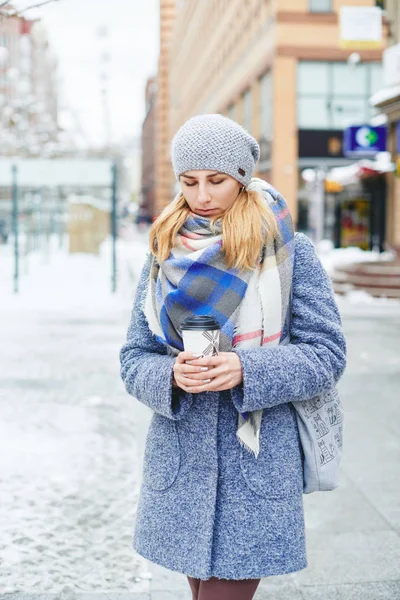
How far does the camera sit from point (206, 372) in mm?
2137

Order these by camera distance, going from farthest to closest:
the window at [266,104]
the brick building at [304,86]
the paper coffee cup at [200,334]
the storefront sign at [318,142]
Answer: the window at [266,104], the storefront sign at [318,142], the brick building at [304,86], the paper coffee cup at [200,334]

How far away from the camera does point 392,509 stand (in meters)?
4.76

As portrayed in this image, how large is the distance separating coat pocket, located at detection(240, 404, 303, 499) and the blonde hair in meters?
0.41

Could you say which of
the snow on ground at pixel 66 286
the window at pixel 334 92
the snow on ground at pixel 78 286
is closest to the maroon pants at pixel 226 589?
the snow on ground at pixel 78 286

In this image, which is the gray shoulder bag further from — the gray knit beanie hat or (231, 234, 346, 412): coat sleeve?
the gray knit beanie hat

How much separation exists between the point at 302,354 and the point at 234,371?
0.21 m

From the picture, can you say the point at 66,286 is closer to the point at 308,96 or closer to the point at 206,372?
the point at 206,372

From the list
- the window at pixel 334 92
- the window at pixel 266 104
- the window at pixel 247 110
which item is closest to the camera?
the window at pixel 334 92

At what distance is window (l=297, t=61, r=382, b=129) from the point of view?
115ft

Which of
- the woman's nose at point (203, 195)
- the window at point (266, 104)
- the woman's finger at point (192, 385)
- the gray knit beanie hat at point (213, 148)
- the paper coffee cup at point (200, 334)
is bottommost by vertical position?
the woman's finger at point (192, 385)

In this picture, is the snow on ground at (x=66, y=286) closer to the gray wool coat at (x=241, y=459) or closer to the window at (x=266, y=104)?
the window at (x=266, y=104)

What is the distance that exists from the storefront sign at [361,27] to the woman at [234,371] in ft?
53.8

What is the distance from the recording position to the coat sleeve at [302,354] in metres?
2.25

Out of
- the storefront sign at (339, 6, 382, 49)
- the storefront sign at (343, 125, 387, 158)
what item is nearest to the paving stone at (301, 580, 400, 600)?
the storefront sign at (339, 6, 382, 49)
